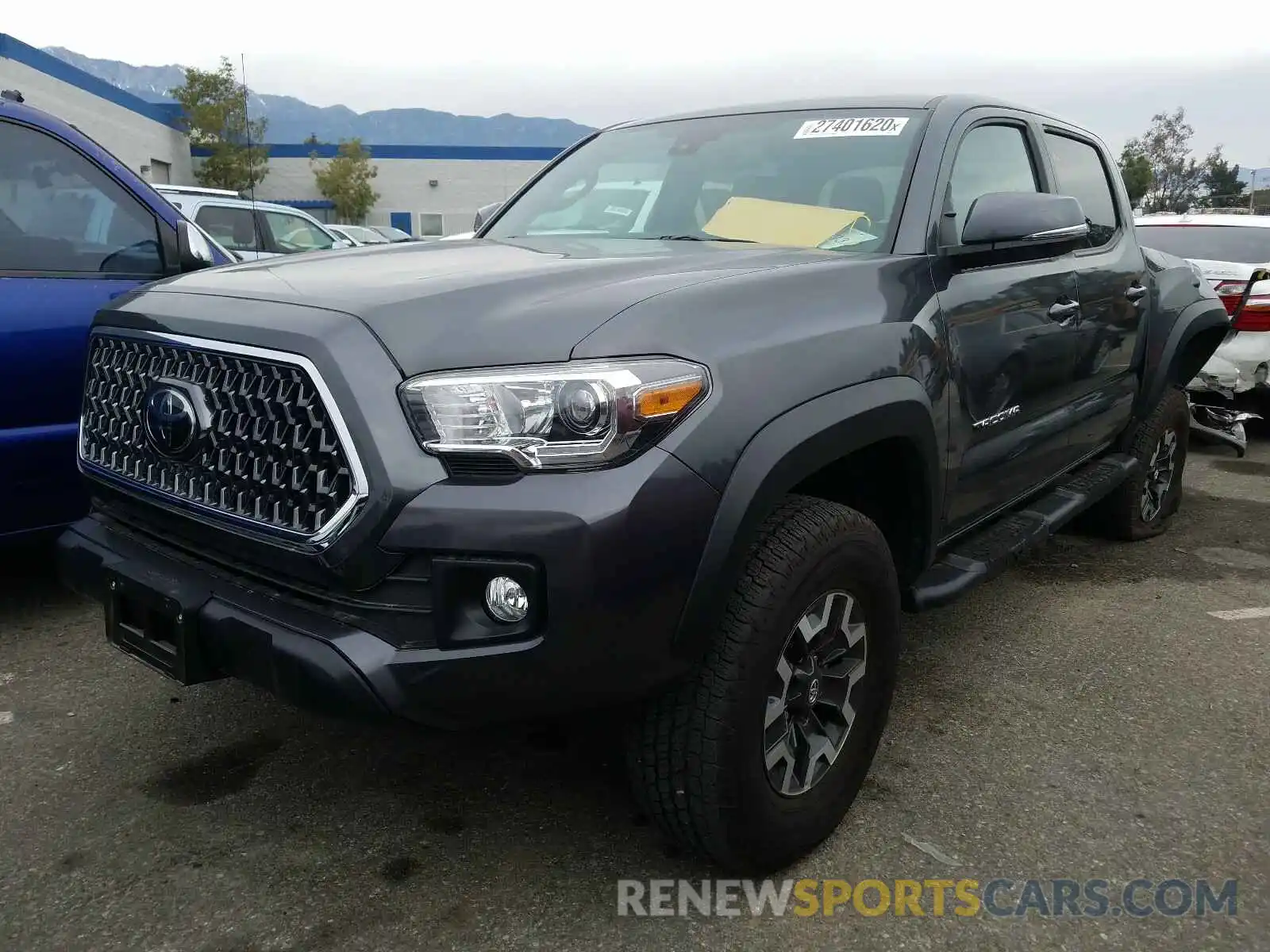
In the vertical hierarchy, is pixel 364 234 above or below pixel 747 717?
above

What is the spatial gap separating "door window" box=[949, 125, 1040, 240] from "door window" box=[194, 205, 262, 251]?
7352 millimetres

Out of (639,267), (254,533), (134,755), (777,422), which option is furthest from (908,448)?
(134,755)

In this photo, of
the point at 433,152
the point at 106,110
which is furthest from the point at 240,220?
the point at 433,152

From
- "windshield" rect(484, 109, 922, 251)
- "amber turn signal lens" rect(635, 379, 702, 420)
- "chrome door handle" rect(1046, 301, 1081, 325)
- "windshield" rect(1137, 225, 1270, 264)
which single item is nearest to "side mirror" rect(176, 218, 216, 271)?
"windshield" rect(484, 109, 922, 251)

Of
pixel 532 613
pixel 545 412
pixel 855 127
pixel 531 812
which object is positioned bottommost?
pixel 531 812

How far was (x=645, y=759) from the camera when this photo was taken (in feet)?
6.85

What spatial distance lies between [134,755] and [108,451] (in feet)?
2.89

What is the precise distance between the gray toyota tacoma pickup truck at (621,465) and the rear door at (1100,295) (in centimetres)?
64

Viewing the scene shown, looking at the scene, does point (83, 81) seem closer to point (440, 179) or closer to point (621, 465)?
point (440, 179)

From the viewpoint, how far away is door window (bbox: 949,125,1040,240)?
298cm

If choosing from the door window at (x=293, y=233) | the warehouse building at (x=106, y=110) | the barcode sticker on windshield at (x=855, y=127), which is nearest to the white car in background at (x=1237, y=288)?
the barcode sticker on windshield at (x=855, y=127)

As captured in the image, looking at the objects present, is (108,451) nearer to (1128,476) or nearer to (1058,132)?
(1058,132)

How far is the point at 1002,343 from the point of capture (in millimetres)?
2893

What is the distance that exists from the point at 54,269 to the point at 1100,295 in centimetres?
367
